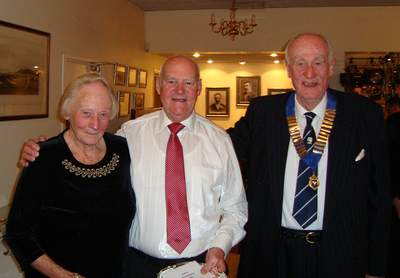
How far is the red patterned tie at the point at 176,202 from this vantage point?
1.67m

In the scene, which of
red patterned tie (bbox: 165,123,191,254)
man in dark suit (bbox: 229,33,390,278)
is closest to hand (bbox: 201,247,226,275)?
Answer: red patterned tie (bbox: 165,123,191,254)

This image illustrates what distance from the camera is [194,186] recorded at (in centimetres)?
173

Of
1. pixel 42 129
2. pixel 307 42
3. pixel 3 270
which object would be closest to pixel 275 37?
pixel 42 129

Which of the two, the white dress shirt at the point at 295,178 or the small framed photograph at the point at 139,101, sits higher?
the small framed photograph at the point at 139,101

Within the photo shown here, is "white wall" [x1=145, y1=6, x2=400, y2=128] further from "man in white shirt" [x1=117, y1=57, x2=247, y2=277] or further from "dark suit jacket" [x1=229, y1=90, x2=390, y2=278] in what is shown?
"man in white shirt" [x1=117, y1=57, x2=247, y2=277]

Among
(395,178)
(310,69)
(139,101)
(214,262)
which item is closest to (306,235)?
(214,262)

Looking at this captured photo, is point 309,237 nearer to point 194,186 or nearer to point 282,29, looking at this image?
point 194,186

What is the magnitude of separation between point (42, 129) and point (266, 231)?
317 centimetres

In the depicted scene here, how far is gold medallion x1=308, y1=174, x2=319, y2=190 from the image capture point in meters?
1.74

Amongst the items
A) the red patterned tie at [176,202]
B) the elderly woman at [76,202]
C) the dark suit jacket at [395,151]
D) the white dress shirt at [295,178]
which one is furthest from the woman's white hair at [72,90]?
the dark suit jacket at [395,151]

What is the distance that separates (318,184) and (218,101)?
793cm

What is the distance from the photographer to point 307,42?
73.3 inches

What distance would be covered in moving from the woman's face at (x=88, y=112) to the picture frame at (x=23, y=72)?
2370 mm

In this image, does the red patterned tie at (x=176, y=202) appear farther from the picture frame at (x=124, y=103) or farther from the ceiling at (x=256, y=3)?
the ceiling at (x=256, y=3)
